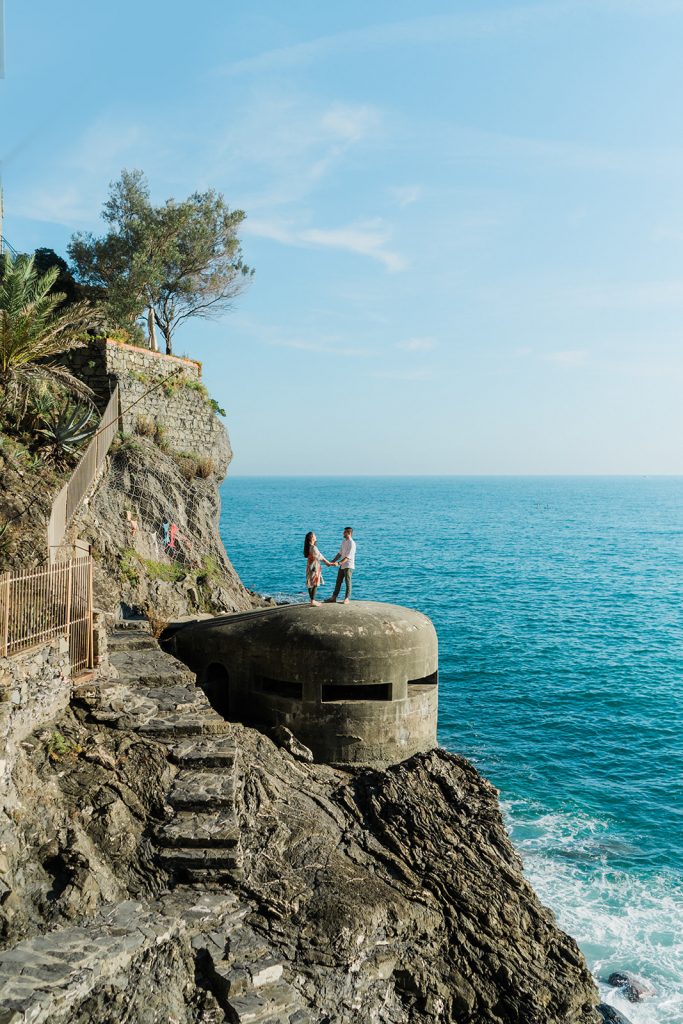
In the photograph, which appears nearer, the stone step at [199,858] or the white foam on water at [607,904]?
the stone step at [199,858]

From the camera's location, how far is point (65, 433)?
23562 mm

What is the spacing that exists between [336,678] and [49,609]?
6.40 meters

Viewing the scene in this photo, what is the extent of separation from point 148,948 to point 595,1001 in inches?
297

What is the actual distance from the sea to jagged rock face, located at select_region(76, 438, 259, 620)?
955 centimetres

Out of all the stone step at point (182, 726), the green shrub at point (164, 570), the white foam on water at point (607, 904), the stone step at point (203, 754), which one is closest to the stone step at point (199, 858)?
the stone step at point (203, 754)

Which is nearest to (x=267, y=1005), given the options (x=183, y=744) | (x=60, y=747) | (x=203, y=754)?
(x=203, y=754)

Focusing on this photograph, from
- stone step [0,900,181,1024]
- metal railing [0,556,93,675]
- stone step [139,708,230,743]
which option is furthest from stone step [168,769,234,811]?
metal railing [0,556,93,675]

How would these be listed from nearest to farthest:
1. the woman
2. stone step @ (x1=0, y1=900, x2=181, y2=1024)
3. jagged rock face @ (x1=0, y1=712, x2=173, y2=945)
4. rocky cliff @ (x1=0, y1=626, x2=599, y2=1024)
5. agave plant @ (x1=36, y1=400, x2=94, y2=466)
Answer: stone step @ (x1=0, y1=900, x2=181, y2=1024), rocky cliff @ (x1=0, y1=626, x2=599, y2=1024), jagged rock face @ (x1=0, y1=712, x2=173, y2=945), the woman, agave plant @ (x1=36, y1=400, x2=94, y2=466)

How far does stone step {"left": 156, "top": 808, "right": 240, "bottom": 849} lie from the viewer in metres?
11.3

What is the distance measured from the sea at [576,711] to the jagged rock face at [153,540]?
955cm

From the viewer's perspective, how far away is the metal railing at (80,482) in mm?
17328

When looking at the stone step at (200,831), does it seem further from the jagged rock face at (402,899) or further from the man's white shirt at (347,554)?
the man's white shirt at (347,554)

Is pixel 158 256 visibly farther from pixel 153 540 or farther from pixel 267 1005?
pixel 267 1005

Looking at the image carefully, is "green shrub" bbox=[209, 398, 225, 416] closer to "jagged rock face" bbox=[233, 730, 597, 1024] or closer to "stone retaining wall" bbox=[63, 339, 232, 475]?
"stone retaining wall" bbox=[63, 339, 232, 475]
